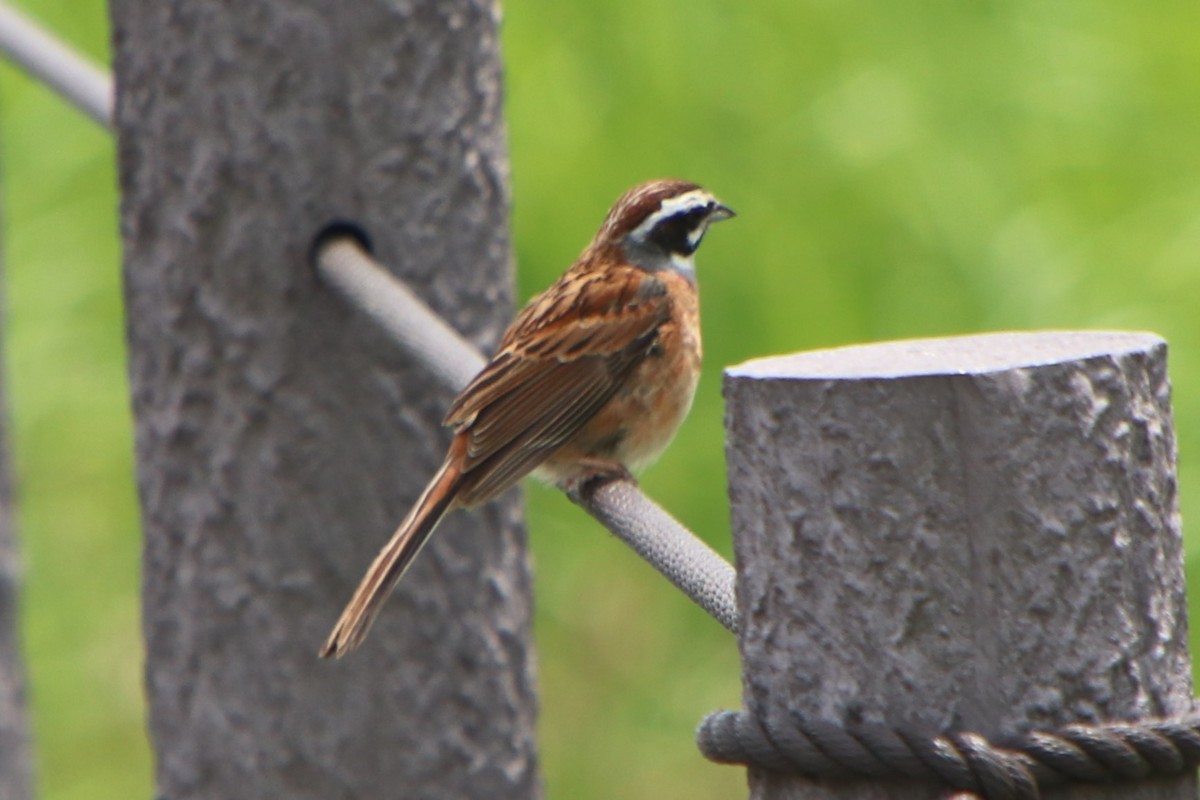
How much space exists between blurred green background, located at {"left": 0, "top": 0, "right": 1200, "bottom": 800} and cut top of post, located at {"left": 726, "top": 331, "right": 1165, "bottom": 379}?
3.79 metres

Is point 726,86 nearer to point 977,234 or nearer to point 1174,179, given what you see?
point 977,234

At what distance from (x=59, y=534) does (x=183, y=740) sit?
3296 millimetres

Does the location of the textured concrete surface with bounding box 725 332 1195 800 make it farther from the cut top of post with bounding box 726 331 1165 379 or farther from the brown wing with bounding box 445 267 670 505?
the brown wing with bounding box 445 267 670 505

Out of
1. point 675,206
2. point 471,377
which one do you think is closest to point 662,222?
point 675,206

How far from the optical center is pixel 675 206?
411cm

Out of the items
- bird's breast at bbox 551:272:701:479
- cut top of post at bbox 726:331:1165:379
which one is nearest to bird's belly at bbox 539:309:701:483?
bird's breast at bbox 551:272:701:479

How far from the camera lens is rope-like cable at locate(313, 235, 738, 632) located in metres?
1.90

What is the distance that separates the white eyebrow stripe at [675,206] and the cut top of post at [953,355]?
99.5 inches

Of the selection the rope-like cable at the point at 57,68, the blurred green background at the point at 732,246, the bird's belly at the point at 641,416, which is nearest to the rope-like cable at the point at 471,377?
the bird's belly at the point at 641,416

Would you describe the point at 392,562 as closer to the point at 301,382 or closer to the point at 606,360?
the point at 301,382

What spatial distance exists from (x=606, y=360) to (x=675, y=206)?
397mm

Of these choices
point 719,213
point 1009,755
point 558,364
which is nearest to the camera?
point 1009,755

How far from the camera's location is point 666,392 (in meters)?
3.99

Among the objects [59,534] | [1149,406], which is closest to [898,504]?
[1149,406]
